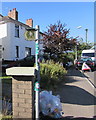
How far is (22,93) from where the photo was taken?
369 cm

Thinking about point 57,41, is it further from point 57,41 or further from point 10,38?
point 10,38

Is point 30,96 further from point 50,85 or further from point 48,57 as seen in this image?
point 48,57

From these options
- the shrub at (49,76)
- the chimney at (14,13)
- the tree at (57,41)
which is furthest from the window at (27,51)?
the shrub at (49,76)

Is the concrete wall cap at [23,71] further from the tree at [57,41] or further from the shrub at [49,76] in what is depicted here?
the tree at [57,41]

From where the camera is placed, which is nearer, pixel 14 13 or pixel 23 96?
pixel 23 96

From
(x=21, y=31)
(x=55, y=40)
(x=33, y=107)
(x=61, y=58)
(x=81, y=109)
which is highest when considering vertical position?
(x=21, y=31)

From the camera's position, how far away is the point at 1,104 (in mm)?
4648

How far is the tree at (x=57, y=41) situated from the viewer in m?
15.7

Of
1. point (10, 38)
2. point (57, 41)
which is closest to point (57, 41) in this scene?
point (57, 41)

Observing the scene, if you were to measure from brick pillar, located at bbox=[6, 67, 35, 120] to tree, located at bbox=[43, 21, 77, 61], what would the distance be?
12.2 metres

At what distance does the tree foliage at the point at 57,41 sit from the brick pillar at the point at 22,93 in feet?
39.9

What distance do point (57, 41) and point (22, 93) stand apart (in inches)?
485

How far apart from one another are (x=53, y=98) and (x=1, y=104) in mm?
1502

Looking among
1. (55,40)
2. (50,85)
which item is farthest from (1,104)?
(55,40)
